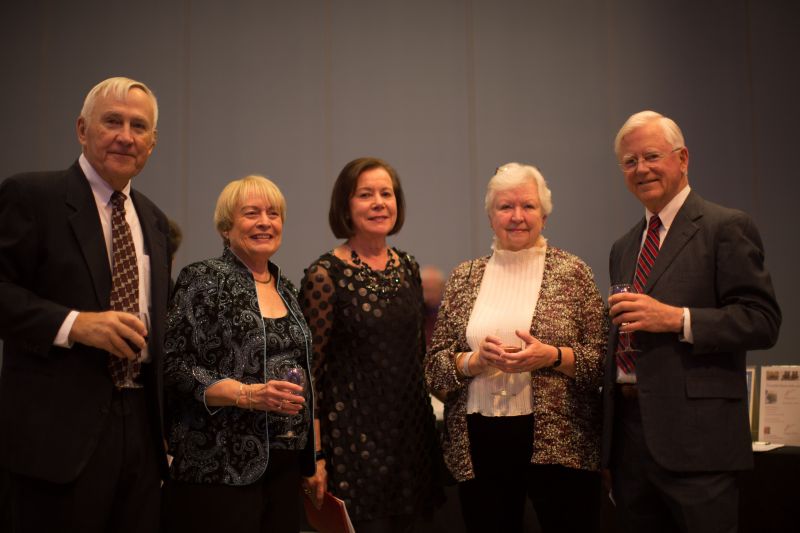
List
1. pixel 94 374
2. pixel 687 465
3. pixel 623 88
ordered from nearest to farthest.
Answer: pixel 94 374
pixel 687 465
pixel 623 88

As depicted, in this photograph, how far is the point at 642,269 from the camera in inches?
94.7

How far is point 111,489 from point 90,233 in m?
0.69

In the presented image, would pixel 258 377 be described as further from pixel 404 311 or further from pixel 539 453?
pixel 539 453

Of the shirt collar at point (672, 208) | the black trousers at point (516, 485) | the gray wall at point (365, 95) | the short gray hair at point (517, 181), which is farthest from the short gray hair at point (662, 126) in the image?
the gray wall at point (365, 95)

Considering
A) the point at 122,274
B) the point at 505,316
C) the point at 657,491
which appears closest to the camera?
the point at 122,274

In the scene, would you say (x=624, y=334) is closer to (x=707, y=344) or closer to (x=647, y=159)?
(x=707, y=344)

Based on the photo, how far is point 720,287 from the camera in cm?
222

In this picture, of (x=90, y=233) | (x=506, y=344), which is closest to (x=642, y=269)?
(x=506, y=344)

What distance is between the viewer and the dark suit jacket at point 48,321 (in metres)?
1.80

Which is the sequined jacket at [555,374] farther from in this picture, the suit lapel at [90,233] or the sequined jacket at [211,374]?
the suit lapel at [90,233]

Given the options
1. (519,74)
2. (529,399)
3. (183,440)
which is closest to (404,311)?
(529,399)

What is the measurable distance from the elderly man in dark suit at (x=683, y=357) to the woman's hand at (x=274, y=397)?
99cm

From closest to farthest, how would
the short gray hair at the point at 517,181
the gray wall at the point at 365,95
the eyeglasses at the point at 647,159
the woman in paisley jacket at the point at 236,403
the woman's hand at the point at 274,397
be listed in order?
the woman's hand at the point at 274,397, the woman in paisley jacket at the point at 236,403, the eyeglasses at the point at 647,159, the short gray hair at the point at 517,181, the gray wall at the point at 365,95

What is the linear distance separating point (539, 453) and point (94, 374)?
1.44m
